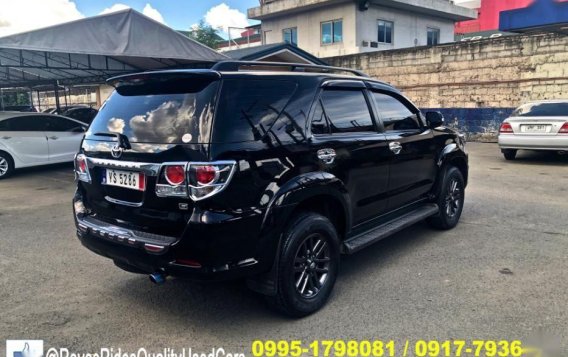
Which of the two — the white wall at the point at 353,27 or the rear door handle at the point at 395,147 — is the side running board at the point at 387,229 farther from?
the white wall at the point at 353,27

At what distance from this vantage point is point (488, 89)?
613 inches

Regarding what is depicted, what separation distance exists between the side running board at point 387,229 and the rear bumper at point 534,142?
6.40m

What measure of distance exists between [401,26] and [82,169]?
92.0 feet

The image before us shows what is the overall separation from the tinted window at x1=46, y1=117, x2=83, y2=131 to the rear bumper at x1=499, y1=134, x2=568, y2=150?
34.9 feet

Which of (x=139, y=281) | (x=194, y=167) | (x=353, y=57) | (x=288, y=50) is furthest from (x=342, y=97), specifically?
(x=353, y=57)

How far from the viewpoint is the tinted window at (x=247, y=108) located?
296 centimetres

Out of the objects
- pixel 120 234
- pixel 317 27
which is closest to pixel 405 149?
pixel 120 234

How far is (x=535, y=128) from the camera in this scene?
33.3 feet

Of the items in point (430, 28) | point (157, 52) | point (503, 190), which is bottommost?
point (503, 190)

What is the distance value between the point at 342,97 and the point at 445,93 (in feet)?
46.4

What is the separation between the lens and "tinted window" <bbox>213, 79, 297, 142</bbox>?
116 inches

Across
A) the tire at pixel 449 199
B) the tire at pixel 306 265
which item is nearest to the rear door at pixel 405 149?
the tire at pixel 449 199

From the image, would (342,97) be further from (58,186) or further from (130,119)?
(58,186)

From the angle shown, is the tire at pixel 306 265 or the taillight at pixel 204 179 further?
the tire at pixel 306 265
